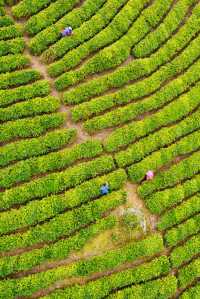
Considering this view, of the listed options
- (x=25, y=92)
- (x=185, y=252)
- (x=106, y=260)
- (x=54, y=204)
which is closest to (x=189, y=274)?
(x=185, y=252)

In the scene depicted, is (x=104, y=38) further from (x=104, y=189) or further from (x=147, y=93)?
(x=104, y=189)

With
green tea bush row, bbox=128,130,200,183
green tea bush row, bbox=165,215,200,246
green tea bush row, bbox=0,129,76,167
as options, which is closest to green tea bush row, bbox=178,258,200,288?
green tea bush row, bbox=165,215,200,246

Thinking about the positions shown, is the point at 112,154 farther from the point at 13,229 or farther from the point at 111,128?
the point at 13,229

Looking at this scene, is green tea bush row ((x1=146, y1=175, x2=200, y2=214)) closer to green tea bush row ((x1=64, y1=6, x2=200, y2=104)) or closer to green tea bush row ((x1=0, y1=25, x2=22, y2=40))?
green tea bush row ((x1=64, y1=6, x2=200, y2=104))

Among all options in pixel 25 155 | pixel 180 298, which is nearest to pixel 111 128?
pixel 25 155

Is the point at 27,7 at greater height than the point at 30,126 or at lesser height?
greater

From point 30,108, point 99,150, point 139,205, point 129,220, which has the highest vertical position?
point 30,108
